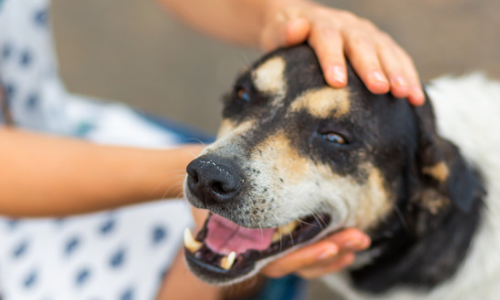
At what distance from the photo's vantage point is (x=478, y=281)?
212 cm

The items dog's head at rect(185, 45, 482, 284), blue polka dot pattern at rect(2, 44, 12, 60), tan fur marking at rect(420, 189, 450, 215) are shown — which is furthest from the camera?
blue polka dot pattern at rect(2, 44, 12, 60)

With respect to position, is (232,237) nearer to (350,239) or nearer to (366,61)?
(350,239)

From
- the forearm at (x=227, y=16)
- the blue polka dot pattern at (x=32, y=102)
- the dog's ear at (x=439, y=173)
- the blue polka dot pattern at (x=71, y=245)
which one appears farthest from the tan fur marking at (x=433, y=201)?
the blue polka dot pattern at (x=32, y=102)

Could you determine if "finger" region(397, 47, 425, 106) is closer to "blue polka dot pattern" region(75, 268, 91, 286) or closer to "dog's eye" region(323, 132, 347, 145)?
"dog's eye" region(323, 132, 347, 145)

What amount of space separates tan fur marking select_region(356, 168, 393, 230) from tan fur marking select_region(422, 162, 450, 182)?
197 millimetres

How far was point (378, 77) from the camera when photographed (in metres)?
1.81

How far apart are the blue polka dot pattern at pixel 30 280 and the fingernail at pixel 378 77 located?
6.12ft

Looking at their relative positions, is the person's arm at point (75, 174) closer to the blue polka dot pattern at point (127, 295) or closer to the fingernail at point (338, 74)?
the blue polka dot pattern at point (127, 295)

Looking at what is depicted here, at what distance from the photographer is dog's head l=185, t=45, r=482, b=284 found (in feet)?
5.90

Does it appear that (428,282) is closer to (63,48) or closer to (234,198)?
(234,198)

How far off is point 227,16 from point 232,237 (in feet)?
5.19

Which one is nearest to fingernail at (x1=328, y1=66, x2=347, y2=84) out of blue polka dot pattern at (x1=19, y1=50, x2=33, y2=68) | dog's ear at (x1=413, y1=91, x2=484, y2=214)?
dog's ear at (x1=413, y1=91, x2=484, y2=214)

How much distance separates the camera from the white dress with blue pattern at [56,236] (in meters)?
2.43

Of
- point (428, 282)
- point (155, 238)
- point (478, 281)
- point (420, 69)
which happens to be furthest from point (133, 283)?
point (420, 69)
